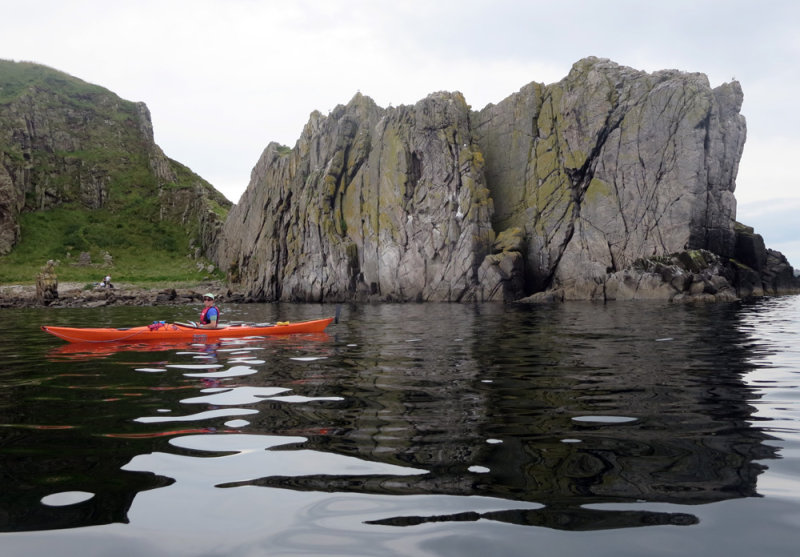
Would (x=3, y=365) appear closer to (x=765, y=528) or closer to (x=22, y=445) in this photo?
(x=22, y=445)

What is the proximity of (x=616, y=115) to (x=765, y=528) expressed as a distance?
2128 inches

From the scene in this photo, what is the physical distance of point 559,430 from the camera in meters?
5.92

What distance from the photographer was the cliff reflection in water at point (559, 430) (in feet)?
13.4

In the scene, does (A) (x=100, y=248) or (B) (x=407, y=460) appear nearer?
(B) (x=407, y=460)

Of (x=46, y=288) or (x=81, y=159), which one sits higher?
(x=81, y=159)

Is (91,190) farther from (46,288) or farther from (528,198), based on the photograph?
(528,198)

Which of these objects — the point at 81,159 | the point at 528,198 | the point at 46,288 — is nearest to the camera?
the point at 46,288

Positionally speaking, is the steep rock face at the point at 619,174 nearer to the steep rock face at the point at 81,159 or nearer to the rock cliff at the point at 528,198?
the rock cliff at the point at 528,198

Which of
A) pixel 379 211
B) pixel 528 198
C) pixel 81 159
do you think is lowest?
pixel 379 211

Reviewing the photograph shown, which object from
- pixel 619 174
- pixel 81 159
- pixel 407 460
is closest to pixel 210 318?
pixel 407 460

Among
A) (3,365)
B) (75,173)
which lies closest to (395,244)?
(3,365)

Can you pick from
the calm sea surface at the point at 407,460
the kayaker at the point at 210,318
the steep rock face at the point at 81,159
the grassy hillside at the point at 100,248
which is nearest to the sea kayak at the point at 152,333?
the kayaker at the point at 210,318

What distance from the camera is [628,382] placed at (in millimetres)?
8883

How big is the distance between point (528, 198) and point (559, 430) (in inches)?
2015
